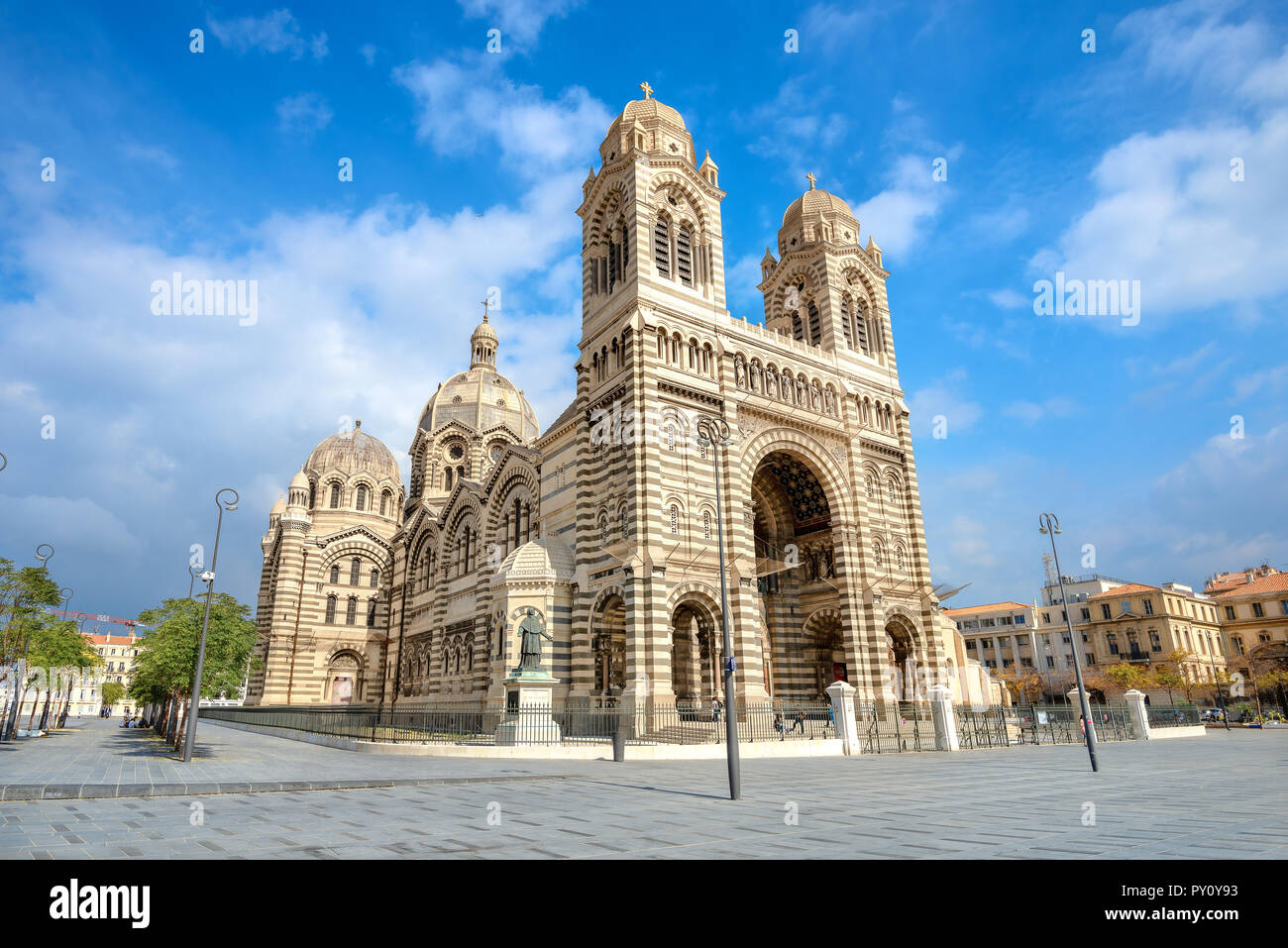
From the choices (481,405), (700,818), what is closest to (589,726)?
(700,818)

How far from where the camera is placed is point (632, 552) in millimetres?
26750

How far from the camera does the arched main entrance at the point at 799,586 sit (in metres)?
33.1

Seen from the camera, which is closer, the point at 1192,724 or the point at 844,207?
the point at 1192,724

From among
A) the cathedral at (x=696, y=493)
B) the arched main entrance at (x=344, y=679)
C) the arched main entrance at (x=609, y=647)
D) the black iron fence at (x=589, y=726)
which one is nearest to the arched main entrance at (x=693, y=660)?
the cathedral at (x=696, y=493)

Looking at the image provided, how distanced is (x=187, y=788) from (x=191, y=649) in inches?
453

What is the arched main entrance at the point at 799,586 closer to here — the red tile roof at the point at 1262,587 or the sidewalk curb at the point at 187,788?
the sidewalk curb at the point at 187,788

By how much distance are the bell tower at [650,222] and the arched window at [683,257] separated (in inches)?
1.8

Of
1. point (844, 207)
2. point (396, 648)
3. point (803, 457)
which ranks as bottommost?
point (396, 648)

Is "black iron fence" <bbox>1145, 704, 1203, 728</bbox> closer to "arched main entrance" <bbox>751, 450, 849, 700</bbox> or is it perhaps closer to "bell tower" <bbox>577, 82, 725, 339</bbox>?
"arched main entrance" <bbox>751, 450, 849, 700</bbox>

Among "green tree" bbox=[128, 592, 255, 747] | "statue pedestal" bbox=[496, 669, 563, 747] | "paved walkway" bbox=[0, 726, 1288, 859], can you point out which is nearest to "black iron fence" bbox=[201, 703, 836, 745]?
"statue pedestal" bbox=[496, 669, 563, 747]

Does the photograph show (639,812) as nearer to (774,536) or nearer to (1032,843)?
(1032,843)
